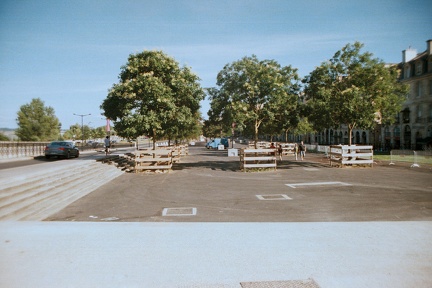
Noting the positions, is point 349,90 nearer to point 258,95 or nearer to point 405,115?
point 258,95

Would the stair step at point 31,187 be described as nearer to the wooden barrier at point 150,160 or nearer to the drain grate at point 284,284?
the wooden barrier at point 150,160

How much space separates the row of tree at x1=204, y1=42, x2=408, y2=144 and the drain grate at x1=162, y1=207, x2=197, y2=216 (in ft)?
32.2

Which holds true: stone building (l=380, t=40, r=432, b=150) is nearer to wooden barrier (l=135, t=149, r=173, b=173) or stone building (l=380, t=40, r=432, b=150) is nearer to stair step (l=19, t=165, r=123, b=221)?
wooden barrier (l=135, t=149, r=173, b=173)

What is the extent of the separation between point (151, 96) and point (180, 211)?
1087 centimetres

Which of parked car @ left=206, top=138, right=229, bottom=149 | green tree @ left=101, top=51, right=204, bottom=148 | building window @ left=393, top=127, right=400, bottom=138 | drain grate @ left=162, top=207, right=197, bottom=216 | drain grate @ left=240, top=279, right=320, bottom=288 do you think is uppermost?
green tree @ left=101, top=51, right=204, bottom=148

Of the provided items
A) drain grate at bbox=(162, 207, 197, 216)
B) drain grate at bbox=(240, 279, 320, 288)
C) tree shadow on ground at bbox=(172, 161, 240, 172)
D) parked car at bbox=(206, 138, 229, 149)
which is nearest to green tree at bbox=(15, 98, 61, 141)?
parked car at bbox=(206, 138, 229, 149)

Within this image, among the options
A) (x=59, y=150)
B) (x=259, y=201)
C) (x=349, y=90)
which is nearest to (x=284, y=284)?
(x=259, y=201)

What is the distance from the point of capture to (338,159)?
20.5 meters

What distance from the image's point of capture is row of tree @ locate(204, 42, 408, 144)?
58.8ft

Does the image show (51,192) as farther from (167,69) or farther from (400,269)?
(167,69)

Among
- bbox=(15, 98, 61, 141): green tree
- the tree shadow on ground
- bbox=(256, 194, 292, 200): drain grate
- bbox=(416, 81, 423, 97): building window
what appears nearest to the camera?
bbox=(256, 194, 292, 200): drain grate

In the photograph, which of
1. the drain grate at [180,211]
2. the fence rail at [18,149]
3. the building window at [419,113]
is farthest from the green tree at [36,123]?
the building window at [419,113]

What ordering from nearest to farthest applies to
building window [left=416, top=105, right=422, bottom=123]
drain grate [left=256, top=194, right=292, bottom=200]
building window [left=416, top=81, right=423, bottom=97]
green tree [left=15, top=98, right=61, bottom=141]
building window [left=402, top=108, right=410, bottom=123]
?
drain grate [left=256, top=194, right=292, bottom=200] → building window [left=416, top=105, right=422, bottom=123] → building window [left=416, top=81, right=423, bottom=97] → building window [left=402, top=108, right=410, bottom=123] → green tree [left=15, top=98, right=61, bottom=141]

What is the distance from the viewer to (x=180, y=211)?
826 cm
